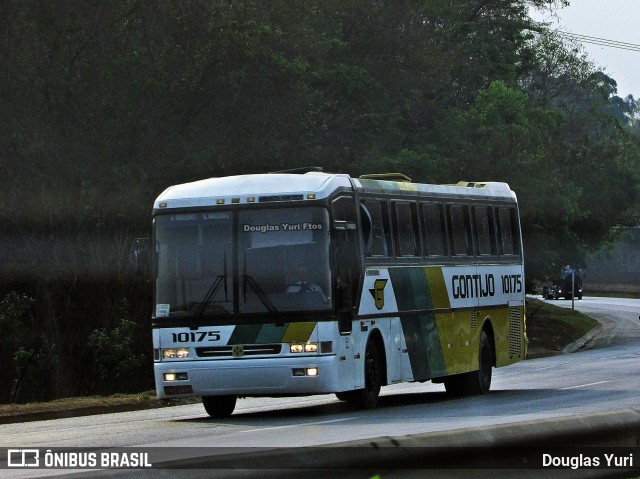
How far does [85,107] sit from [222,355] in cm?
2039

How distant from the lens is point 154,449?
14367 millimetres

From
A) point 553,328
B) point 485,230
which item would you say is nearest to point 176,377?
point 485,230

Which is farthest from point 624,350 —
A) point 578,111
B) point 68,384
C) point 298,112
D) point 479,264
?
point 578,111

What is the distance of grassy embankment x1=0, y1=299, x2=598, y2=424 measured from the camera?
75.4 feet

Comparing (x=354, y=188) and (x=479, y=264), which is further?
(x=479, y=264)

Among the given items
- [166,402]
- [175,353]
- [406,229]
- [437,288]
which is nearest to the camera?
[175,353]

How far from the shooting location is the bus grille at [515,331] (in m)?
26.9

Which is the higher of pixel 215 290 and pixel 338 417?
pixel 215 290

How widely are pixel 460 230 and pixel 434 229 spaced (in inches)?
44.8

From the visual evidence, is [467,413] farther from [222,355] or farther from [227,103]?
[227,103]

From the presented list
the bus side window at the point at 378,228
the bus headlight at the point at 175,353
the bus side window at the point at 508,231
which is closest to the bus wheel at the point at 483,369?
the bus side window at the point at 508,231

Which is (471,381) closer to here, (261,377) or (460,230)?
(460,230)

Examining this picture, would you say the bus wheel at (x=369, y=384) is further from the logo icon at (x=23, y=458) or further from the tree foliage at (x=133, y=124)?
the tree foliage at (x=133, y=124)

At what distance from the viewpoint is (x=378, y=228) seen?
70.6 ft
